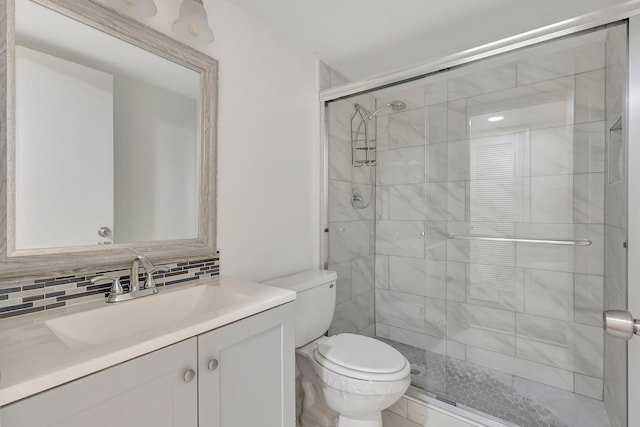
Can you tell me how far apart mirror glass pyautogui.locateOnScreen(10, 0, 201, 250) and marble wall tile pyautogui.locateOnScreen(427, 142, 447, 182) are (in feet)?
4.85

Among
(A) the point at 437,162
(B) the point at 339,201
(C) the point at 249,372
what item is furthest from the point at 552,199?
(C) the point at 249,372

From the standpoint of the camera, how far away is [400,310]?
2.25m

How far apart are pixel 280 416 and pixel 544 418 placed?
1.48 metres

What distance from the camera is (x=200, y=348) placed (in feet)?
2.67

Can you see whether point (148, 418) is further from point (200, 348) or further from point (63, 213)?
point (63, 213)

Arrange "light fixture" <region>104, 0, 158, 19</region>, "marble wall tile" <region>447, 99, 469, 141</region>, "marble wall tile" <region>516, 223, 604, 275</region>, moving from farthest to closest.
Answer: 1. "marble wall tile" <region>447, 99, 469, 141</region>
2. "marble wall tile" <region>516, 223, 604, 275</region>
3. "light fixture" <region>104, 0, 158, 19</region>

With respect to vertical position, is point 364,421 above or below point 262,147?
below

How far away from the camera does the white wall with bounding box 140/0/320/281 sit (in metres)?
1.45

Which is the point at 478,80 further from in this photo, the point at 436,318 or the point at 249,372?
the point at 249,372

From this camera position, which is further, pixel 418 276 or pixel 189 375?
pixel 418 276

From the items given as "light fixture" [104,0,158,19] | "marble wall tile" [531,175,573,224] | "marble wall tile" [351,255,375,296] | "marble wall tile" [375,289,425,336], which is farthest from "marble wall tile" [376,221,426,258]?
"light fixture" [104,0,158,19]

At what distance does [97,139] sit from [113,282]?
19.5 inches

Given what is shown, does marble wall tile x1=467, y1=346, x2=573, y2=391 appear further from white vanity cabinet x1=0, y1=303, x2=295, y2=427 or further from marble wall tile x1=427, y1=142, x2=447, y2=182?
white vanity cabinet x1=0, y1=303, x2=295, y2=427

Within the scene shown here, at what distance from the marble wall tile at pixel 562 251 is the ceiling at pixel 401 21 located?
114 centimetres
